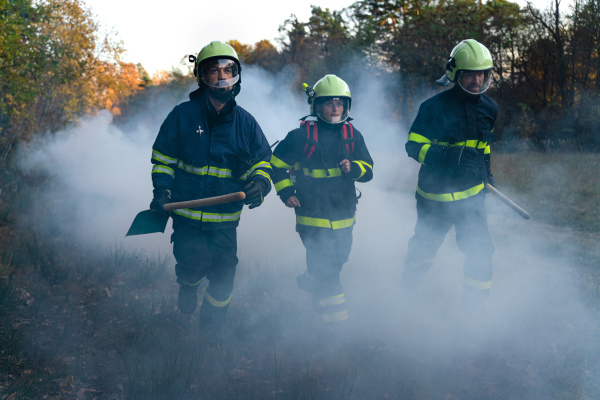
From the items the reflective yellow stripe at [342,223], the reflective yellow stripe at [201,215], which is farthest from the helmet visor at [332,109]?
the reflective yellow stripe at [201,215]

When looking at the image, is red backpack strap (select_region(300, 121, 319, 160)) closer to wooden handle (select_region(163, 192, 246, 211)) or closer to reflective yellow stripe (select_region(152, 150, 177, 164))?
wooden handle (select_region(163, 192, 246, 211))

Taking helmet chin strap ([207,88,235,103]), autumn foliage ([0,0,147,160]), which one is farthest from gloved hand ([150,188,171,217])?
autumn foliage ([0,0,147,160])

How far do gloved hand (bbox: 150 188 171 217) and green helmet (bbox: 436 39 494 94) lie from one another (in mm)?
2320

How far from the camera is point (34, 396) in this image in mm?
2842

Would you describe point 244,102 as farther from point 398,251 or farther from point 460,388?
point 460,388

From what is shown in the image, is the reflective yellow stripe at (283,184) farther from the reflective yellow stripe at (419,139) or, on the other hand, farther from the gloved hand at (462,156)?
the gloved hand at (462,156)

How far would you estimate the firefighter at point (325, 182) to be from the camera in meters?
3.88

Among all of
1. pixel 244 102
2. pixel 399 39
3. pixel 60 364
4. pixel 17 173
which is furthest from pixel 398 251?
pixel 399 39

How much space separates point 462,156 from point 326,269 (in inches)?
52.3

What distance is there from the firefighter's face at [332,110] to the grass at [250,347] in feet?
5.43

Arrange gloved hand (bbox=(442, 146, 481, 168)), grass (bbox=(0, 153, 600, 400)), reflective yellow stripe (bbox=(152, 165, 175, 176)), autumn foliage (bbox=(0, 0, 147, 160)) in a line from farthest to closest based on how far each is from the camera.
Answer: autumn foliage (bbox=(0, 0, 147, 160)) < gloved hand (bbox=(442, 146, 481, 168)) < reflective yellow stripe (bbox=(152, 165, 175, 176)) < grass (bbox=(0, 153, 600, 400))

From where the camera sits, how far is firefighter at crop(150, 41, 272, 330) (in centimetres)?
350

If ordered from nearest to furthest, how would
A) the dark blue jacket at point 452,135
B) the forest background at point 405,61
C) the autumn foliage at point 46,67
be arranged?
the dark blue jacket at point 452,135, the autumn foliage at point 46,67, the forest background at point 405,61

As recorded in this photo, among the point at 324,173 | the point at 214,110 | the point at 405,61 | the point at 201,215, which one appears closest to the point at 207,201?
the point at 201,215
